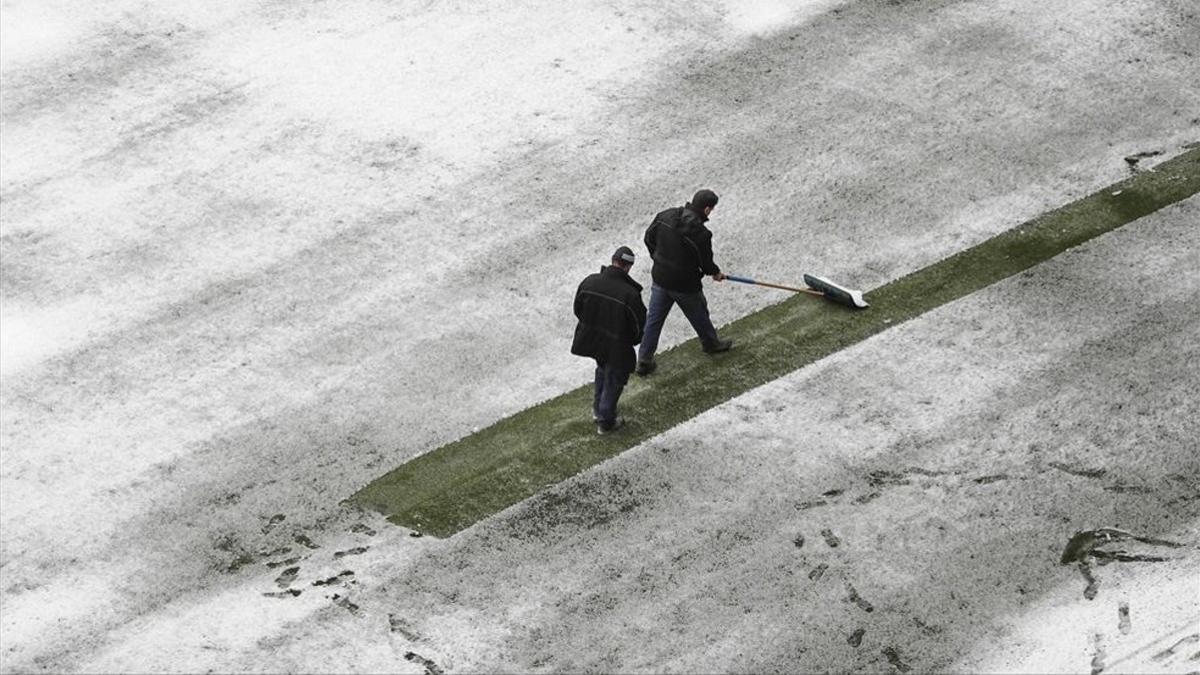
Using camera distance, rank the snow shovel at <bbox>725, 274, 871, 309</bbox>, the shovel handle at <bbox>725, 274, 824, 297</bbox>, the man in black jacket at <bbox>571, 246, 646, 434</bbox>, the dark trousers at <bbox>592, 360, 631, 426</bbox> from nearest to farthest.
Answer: the man in black jacket at <bbox>571, 246, 646, 434</bbox> < the dark trousers at <bbox>592, 360, 631, 426</bbox> < the shovel handle at <bbox>725, 274, 824, 297</bbox> < the snow shovel at <bbox>725, 274, 871, 309</bbox>

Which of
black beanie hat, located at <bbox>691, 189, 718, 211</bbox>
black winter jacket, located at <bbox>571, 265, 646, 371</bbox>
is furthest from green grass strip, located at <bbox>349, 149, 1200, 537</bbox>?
black beanie hat, located at <bbox>691, 189, 718, 211</bbox>

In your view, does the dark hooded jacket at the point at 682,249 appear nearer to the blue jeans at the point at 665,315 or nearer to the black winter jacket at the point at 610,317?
the blue jeans at the point at 665,315

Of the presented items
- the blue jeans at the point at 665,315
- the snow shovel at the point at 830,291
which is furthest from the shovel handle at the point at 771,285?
the blue jeans at the point at 665,315

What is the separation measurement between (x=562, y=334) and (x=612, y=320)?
181 centimetres

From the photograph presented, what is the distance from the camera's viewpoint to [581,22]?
20.0 metres

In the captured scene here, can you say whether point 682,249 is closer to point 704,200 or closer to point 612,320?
point 704,200

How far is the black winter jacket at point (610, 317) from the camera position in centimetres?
1379

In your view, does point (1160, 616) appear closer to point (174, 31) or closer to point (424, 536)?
point (424, 536)

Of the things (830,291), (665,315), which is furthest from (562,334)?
(830,291)

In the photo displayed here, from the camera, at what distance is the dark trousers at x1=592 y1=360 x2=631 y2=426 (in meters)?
14.0

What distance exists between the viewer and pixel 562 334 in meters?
15.6

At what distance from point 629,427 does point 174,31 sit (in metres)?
8.83

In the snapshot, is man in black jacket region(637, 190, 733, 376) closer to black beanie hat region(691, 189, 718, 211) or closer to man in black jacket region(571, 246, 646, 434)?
black beanie hat region(691, 189, 718, 211)

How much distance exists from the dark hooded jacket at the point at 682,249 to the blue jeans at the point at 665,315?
0.33ft
